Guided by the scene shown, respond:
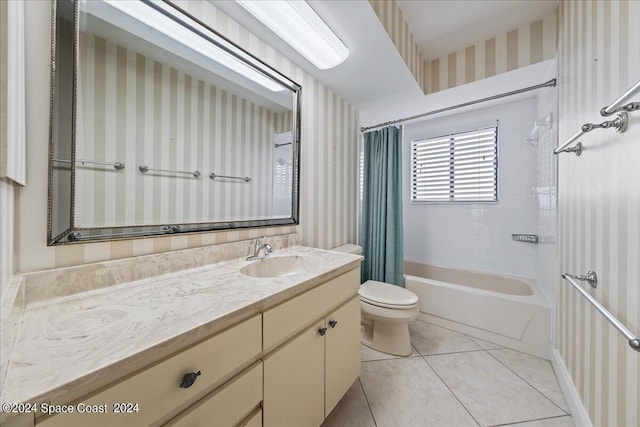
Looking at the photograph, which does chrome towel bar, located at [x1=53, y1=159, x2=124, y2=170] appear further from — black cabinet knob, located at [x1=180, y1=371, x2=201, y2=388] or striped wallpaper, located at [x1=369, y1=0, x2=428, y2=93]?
striped wallpaper, located at [x1=369, y1=0, x2=428, y2=93]

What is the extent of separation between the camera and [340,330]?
114 centimetres

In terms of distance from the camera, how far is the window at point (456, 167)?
2.43m

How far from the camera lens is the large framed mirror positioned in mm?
755

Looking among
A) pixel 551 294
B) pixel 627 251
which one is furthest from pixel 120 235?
pixel 551 294

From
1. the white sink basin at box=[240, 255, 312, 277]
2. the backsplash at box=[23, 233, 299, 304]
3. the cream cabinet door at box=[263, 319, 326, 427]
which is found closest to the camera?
the backsplash at box=[23, 233, 299, 304]

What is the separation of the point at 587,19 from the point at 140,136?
2094 mm

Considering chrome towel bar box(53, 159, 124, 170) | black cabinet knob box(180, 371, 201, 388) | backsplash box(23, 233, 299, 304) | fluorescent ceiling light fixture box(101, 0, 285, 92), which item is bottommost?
black cabinet knob box(180, 371, 201, 388)

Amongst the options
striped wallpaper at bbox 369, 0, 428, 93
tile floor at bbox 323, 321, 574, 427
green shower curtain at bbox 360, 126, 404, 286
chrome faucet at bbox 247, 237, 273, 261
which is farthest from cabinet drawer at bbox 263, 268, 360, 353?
striped wallpaper at bbox 369, 0, 428, 93

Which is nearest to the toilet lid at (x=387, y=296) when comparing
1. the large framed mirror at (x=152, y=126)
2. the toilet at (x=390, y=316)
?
the toilet at (x=390, y=316)

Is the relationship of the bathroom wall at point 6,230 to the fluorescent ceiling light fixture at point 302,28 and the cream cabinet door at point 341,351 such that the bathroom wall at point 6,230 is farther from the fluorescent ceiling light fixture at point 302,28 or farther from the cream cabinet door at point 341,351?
the fluorescent ceiling light fixture at point 302,28

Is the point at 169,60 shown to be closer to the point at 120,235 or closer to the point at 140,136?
the point at 140,136

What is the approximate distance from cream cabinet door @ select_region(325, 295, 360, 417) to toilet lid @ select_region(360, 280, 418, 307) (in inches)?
19.4

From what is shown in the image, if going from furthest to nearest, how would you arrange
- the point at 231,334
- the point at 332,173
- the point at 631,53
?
the point at 332,173, the point at 631,53, the point at 231,334

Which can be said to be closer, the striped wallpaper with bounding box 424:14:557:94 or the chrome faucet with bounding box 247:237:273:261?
the chrome faucet with bounding box 247:237:273:261
